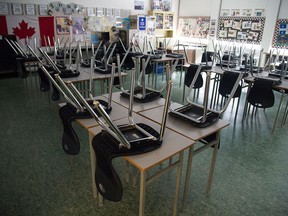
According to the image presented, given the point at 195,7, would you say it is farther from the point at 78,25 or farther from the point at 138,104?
the point at 138,104

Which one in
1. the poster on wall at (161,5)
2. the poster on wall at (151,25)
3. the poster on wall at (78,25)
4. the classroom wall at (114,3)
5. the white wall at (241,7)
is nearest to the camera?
the white wall at (241,7)

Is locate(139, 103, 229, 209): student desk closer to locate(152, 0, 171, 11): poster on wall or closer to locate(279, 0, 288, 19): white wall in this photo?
locate(279, 0, 288, 19): white wall

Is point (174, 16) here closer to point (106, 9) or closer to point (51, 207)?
point (106, 9)

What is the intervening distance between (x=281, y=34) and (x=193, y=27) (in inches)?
115

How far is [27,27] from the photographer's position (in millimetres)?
5957

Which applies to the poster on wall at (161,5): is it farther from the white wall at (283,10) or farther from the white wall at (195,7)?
the white wall at (283,10)

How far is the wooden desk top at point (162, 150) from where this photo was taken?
4.17 feet

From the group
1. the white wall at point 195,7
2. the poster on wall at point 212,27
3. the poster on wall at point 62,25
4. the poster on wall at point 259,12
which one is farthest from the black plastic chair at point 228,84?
the poster on wall at point 62,25

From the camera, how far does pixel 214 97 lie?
432cm

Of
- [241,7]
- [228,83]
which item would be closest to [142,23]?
[241,7]

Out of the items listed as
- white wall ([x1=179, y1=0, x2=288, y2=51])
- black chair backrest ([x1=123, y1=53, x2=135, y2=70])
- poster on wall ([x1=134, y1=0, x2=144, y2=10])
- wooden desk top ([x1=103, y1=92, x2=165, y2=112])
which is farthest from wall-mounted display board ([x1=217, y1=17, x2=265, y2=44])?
wooden desk top ([x1=103, y1=92, x2=165, y2=112])

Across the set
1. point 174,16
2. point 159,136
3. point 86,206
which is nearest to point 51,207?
point 86,206

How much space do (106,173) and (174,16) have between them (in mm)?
7877

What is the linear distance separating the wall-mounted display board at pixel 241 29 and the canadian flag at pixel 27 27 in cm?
481
